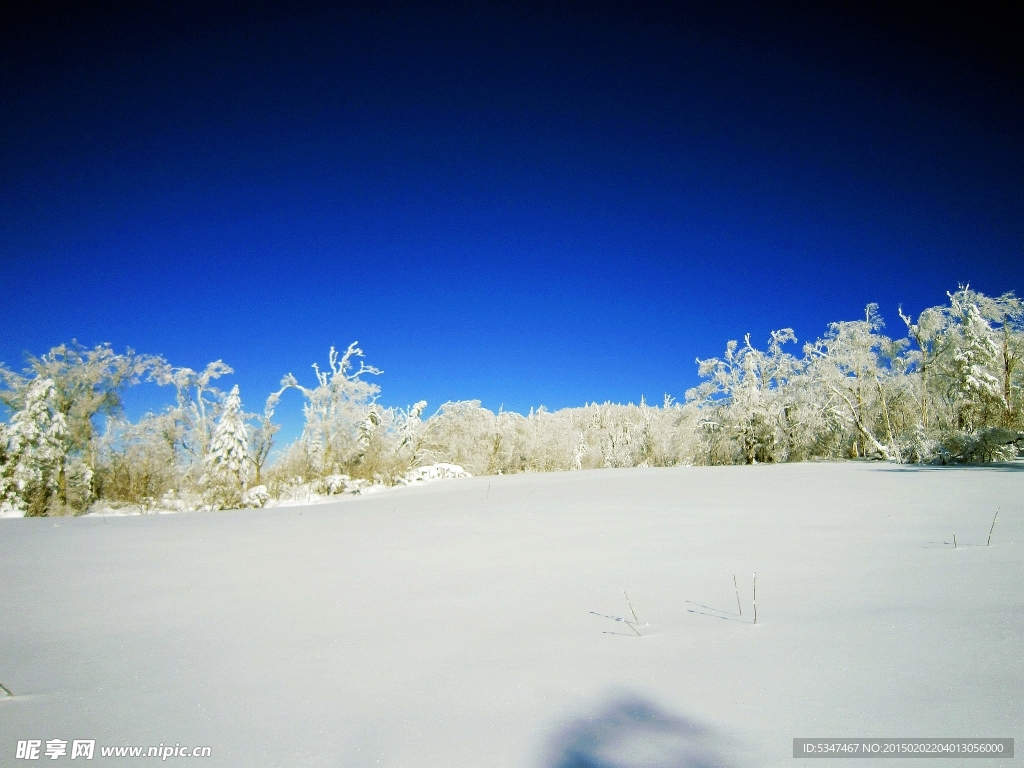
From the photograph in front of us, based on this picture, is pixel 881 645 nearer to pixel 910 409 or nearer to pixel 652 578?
pixel 652 578

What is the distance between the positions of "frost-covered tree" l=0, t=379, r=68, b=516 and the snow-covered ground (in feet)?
51.0

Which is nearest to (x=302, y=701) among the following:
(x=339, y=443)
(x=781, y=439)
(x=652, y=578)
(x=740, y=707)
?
(x=740, y=707)

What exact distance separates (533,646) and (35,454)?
2214cm

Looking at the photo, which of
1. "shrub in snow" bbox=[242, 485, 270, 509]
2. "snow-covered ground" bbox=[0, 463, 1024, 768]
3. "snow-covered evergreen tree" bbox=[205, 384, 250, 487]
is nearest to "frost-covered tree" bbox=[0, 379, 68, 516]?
"snow-covered evergreen tree" bbox=[205, 384, 250, 487]

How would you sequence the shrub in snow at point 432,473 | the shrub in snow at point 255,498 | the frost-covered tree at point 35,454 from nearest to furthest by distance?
1. the shrub in snow at point 255,498
2. the frost-covered tree at point 35,454
3. the shrub in snow at point 432,473

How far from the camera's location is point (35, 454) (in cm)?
1614

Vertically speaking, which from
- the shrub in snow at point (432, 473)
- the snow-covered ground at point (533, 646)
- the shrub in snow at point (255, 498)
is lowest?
the shrub in snow at point (255, 498)

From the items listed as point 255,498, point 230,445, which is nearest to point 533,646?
point 255,498

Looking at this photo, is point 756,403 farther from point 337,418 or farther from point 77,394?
point 77,394

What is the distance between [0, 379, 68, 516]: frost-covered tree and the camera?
15.2 metres

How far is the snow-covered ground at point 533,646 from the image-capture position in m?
1.51

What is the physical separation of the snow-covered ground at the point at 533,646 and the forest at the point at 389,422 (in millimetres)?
11478

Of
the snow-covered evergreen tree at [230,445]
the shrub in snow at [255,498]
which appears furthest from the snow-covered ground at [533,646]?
the snow-covered evergreen tree at [230,445]

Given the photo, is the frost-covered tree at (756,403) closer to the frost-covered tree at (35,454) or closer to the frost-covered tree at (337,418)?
the frost-covered tree at (337,418)
